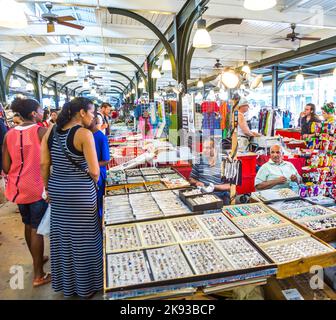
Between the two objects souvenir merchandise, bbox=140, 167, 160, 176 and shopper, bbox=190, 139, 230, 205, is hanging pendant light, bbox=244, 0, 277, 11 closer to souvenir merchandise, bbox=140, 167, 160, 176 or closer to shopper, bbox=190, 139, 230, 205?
shopper, bbox=190, 139, 230, 205

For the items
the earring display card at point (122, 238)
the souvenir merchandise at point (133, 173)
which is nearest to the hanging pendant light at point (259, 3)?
the souvenir merchandise at point (133, 173)

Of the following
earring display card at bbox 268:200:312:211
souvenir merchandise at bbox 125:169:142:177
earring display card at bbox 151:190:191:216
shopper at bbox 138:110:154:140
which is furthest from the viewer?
shopper at bbox 138:110:154:140

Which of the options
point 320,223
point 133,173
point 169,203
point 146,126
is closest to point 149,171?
point 133,173

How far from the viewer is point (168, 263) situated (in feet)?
5.22

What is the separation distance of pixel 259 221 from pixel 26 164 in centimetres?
213

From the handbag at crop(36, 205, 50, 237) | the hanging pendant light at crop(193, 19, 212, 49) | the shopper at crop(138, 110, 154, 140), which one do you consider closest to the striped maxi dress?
the handbag at crop(36, 205, 50, 237)

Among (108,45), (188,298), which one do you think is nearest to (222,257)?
(188,298)

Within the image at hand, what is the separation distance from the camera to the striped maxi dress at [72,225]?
2.20m

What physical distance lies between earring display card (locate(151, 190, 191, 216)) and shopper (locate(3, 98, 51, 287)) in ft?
3.66

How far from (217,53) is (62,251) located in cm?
867

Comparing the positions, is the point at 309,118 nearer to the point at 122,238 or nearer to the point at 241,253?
the point at 241,253

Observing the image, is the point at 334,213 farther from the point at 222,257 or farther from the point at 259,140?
the point at 259,140

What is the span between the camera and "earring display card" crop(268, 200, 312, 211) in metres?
2.41

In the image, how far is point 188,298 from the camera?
1520 mm
